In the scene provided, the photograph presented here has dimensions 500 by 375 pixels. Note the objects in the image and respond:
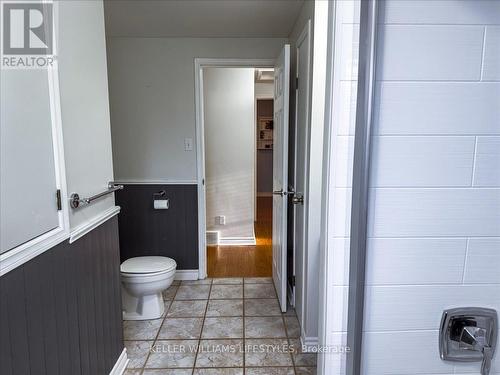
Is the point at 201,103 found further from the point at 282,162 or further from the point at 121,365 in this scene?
the point at 121,365

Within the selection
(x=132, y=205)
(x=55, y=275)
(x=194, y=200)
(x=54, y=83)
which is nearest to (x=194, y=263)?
(x=194, y=200)

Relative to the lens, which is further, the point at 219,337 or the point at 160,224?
the point at 160,224

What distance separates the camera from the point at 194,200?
297 centimetres

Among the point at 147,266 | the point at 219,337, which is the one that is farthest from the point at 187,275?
the point at 219,337

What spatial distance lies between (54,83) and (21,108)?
220 millimetres

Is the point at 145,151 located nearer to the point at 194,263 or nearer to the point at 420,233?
the point at 194,263

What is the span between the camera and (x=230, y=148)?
3.94 meters

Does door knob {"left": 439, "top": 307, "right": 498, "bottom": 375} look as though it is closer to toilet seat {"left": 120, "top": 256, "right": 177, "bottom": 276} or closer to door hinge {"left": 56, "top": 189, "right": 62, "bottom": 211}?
door hinge {"left": 56, "top": 189, "right": 62, "bottom": 211}

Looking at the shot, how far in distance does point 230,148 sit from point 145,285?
7.05ft

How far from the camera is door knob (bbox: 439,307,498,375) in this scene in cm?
83

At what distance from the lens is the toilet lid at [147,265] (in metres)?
2.22

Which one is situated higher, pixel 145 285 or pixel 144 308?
pixel 145 285

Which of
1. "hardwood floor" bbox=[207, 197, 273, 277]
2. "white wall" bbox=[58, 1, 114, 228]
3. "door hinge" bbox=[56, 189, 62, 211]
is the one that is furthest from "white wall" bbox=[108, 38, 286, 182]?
"door hinge" bbox=[56, 189, 62, 211]

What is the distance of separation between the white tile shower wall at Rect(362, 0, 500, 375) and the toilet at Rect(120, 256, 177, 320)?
1696 mm
